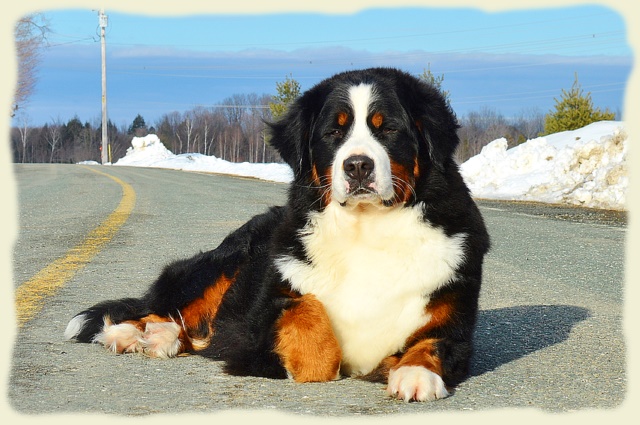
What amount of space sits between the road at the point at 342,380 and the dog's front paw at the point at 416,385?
5cm

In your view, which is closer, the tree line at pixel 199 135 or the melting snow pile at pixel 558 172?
the melting snow pile at pixel 558 172

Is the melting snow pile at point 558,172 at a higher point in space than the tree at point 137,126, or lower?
higher

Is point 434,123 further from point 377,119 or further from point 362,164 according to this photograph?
point 362,164

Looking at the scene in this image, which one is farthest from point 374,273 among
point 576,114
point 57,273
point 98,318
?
point 576,114

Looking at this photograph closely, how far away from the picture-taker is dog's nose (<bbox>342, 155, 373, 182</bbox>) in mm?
4148

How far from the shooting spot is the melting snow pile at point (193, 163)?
105 ft

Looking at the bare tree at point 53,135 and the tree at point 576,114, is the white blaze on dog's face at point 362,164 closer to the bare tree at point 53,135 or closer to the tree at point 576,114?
the tree at point 576,114

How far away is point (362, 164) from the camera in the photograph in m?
4.15

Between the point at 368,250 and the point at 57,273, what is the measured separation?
4284 millimetres

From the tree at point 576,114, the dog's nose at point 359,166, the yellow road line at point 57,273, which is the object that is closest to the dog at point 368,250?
the dog's nose at point 359,166

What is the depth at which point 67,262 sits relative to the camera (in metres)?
8.38

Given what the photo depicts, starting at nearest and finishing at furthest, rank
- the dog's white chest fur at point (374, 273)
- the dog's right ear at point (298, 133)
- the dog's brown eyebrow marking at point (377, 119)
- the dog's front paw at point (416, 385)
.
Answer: the dog's front paw at point (416, 385)
the dog's white chest fur at point (374, 273)
the dog's brown eyebrow marking at point (377, 119)
the dog's right ear at point (298, 133)

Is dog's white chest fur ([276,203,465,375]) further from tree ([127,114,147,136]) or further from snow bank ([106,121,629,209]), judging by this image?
tree ([127,114,147,136])

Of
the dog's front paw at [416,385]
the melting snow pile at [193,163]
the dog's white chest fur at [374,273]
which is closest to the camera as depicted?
the dog's front paw at [416,385]
